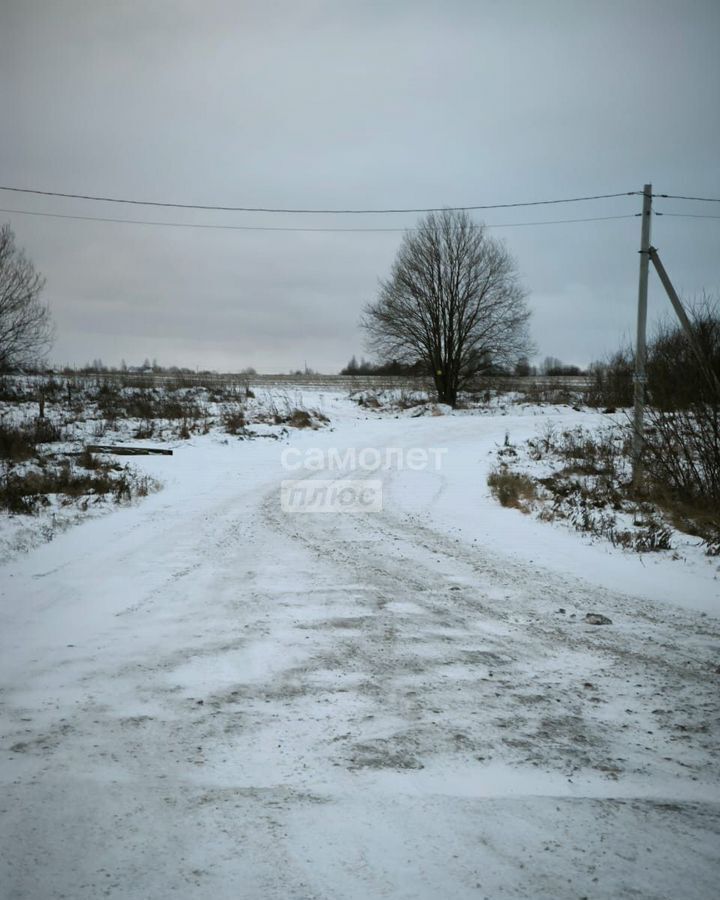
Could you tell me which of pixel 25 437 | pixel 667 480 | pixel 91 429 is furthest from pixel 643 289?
pixel 91 429

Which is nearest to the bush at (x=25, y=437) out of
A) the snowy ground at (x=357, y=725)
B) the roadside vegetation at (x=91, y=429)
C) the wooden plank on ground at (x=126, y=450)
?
the roadside vegetation at (x=91, y=429)

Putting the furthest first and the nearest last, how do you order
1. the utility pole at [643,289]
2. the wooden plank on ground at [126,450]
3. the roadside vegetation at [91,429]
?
the wooden plank on ground at [126,450] < the utility pole at [643,289] < the roadside vegetation at [91,429]

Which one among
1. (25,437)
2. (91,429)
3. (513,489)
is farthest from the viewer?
(91,429)

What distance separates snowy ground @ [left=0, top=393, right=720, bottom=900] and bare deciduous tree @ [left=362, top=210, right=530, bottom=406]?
81.4ft

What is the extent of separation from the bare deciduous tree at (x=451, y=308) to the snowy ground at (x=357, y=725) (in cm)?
2482

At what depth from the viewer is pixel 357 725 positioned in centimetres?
323

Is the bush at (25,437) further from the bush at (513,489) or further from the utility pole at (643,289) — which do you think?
the utility pole at (643,289)

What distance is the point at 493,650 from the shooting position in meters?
4.22

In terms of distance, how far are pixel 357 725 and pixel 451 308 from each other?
93.8ft

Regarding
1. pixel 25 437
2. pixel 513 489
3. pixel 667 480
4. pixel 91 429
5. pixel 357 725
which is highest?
pixel 91 429

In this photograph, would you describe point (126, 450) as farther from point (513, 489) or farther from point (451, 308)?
point (451, 308)

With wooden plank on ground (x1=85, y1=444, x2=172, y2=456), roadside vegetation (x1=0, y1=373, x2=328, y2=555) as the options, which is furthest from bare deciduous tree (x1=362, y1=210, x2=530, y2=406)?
wooden plank on ground (x1=85, y1=444, x2=172, y2=456)

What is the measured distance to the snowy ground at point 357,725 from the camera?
2.30m

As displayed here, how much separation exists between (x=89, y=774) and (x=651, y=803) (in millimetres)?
2779
